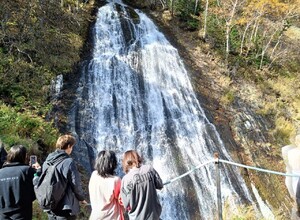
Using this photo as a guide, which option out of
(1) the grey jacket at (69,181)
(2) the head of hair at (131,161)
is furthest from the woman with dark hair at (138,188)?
(1) the grey jacket at (69,181)

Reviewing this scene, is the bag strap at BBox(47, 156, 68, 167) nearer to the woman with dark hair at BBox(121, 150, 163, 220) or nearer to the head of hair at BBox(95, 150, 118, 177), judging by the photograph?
Answer: the head of hair at BBox(95, 150, 118, 177)

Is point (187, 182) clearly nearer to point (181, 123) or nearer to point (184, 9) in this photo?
point (181, 123)

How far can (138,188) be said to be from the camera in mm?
3697

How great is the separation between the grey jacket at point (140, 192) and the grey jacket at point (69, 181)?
0.60 metres

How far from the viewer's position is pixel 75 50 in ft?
54.7

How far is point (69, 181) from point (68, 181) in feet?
0.04

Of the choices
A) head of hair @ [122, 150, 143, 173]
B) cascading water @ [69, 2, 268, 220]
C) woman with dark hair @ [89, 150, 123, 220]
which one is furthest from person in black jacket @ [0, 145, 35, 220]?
cascading water @ [69, 2, 268, 220]

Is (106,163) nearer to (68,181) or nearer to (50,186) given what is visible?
(68,181)

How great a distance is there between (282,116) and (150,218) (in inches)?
646

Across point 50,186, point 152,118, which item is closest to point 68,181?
point 50,186

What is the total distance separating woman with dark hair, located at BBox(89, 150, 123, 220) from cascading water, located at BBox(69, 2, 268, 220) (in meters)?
7.05

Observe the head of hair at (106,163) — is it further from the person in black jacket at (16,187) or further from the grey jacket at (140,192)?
the person in black jacket at (16,187)

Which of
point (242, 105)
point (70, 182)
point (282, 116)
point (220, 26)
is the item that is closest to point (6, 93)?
point (70, 182)

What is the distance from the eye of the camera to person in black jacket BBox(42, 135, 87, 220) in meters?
3.85
